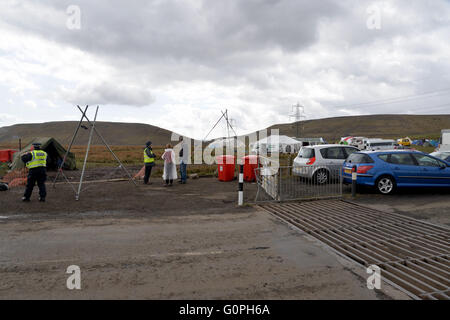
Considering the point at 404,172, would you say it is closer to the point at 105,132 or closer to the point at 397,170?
the point at 397,170

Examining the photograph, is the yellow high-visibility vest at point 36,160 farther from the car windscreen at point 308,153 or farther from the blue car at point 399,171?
the blue car at point 399,171

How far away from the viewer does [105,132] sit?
149 meters

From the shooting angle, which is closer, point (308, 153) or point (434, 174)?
point (434, 174)

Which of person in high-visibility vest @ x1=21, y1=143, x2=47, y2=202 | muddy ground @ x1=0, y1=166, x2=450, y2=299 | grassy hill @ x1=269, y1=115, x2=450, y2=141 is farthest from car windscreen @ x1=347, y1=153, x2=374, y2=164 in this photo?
grassy hill @ x1=269, y1=115, x2=450, y2=141

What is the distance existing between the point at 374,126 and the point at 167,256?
15783 centimetres

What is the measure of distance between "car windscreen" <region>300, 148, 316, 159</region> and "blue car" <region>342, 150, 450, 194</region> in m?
2.46

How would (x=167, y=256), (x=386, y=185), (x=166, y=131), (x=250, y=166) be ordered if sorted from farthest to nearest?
1. (x=166, y=131)
2. (x=250, y=166)
3. (x=386, y=185)
4. (x=167, y=256)

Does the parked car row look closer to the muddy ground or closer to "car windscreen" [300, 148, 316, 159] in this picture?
the muddy ground

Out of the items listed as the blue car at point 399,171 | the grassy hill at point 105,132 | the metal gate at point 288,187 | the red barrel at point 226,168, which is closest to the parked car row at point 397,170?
the blue car at point 399,171

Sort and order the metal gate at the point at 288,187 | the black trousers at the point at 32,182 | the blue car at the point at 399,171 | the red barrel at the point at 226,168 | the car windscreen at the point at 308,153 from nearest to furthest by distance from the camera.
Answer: the black trousers at the point at 32,182, the metal gate at the point at 288,187, the blue car at the point at 399,171, the car windscreen at the point at 308,153, the red barrel at the point at 226,168

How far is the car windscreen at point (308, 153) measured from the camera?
1311 cm

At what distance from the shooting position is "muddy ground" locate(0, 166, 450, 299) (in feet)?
12.4

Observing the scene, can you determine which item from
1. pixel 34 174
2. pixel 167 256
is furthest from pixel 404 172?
pixel 34 174

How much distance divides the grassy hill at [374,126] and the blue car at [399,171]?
4677 inches
